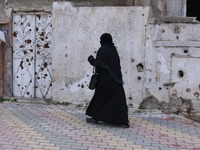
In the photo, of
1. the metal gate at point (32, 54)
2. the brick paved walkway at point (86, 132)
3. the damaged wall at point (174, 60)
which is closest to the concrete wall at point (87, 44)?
the damaged wall at point (174, 60)

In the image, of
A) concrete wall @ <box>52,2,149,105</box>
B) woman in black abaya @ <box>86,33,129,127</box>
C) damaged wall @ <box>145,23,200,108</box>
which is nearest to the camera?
woman in black abaya @ <box>86,33,129,127</box>

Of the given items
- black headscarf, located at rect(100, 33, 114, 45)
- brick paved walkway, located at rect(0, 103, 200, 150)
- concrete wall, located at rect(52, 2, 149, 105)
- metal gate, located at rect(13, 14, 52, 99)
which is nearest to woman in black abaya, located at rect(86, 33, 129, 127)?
black headscarf, located at rect(100, 33, 114, 45)

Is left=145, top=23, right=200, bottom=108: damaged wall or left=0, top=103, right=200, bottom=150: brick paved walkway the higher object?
left=145, top=23, right=200, bottom=108: damaged wall

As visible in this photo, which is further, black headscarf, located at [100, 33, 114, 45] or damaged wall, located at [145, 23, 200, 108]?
damaged wall, located at [145, 23, 200, 108]

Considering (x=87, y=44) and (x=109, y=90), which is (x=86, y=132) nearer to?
(x=109, y=90)

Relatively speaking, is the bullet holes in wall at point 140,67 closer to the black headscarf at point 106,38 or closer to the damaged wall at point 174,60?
the damaged wall at point 174,60

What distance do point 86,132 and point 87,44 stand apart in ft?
9.04

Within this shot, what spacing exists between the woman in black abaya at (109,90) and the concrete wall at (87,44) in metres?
1.55

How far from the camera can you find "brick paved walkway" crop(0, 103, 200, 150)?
444 centimetres

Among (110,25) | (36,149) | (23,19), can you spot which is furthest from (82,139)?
(23,19)

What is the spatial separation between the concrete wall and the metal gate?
1.27 ft

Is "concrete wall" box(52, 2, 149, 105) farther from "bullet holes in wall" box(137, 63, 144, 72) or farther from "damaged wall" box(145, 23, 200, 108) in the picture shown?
"damaged wall" box(145, 23, 200, 108)

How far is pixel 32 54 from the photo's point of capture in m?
7.87

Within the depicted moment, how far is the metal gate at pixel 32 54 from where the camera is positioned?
7.79m
